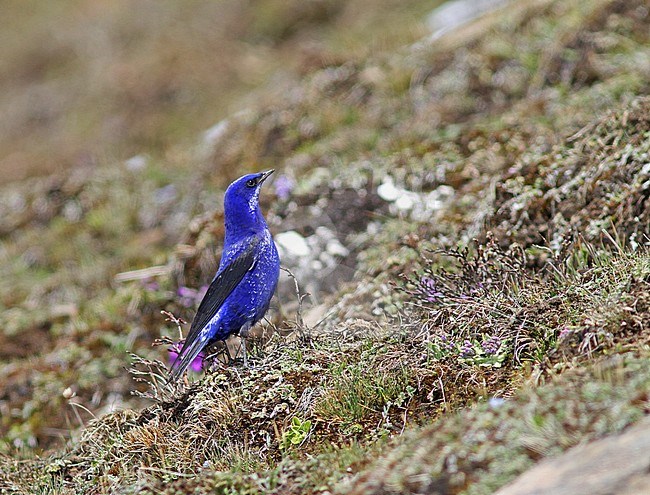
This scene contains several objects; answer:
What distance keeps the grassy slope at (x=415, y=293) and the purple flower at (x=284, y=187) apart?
10 centimetres

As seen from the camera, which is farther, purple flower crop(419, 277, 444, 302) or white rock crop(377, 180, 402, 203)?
white rock crop(377, 180, 402, 203)

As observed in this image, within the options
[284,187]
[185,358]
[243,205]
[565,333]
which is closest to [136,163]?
[284,187]

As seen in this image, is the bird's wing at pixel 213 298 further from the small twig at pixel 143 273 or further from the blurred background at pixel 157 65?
the blurred background at pixel 157 65

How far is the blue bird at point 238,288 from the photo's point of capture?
4.95 metres

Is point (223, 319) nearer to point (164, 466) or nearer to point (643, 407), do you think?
point (164, 466)

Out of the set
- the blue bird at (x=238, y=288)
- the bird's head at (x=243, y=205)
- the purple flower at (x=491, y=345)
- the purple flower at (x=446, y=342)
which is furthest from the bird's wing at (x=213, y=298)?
the purple flower at (x=491, y=345)

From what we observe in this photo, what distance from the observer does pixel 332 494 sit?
3.31m

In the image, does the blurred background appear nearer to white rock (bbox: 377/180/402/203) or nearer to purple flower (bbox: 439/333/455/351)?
white rock (bbox: 377/180/402/203)

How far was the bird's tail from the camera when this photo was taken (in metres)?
4.69

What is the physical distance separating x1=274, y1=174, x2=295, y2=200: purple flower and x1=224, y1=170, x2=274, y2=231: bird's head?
159 centimetres

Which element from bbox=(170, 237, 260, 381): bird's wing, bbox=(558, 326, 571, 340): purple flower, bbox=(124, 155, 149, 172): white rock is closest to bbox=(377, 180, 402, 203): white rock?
bbox=(170, 237, 260, 381): bird's wing

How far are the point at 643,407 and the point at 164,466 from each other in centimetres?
244

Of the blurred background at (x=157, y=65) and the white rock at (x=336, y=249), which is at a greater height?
the blurred background at (x=157, y=65)

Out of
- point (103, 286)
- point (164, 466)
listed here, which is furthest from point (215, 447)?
point (103, 286)
